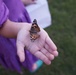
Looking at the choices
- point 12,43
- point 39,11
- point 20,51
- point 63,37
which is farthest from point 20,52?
point 63,37

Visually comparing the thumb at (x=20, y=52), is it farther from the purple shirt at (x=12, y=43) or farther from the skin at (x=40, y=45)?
the purple shirt at (x=12, y=43)

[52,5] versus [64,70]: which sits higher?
[52,5]

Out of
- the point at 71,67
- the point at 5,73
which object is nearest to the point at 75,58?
the point at 71,67

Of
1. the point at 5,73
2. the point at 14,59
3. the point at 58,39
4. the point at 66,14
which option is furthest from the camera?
the point at 66,14

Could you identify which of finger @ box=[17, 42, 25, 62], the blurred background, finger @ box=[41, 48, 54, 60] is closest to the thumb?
finger @ box=[17, 42, 25, 62]

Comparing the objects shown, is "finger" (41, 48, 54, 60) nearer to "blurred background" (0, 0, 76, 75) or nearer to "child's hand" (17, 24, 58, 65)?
"child's hand" (17, 24, 58, 65)

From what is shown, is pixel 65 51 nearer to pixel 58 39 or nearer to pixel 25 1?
pixel 58 39

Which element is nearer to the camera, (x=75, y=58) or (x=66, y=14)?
(x=75, y=58)

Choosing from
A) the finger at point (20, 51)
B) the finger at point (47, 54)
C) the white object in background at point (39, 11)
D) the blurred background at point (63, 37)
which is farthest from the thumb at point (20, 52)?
the blurred background at point (63, 37)
